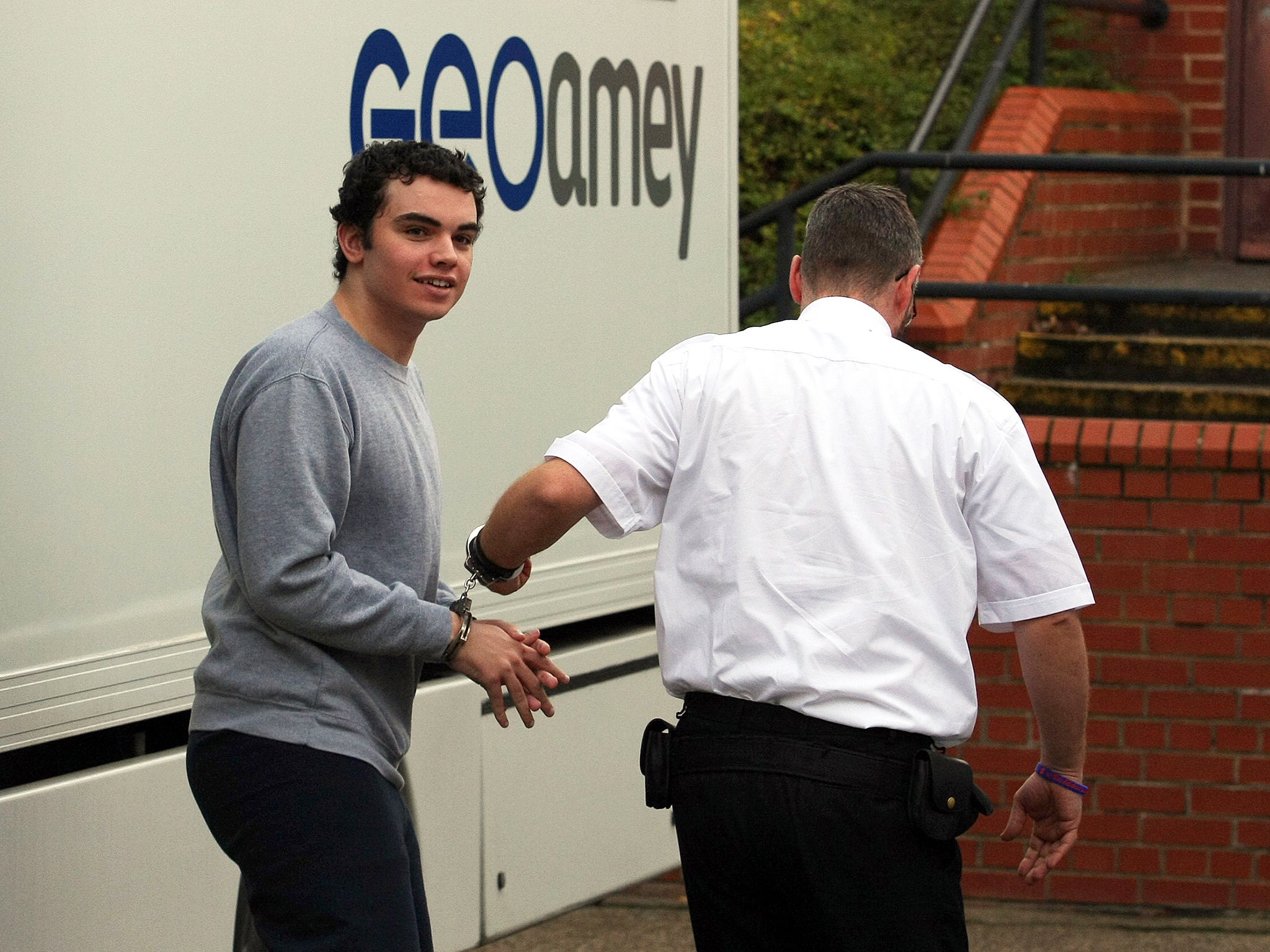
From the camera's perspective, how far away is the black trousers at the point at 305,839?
2.54m

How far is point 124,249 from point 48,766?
892 mm

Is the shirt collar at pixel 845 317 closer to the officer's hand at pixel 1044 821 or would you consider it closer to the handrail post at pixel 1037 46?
the officer's hand at pixel 1044 821

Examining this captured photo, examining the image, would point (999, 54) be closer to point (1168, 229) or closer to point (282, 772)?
point (1168, 229)

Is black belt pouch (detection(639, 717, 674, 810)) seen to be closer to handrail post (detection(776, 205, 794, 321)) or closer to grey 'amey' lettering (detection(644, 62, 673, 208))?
grey 'amey' lettering (detection(644, 62, 673, 208))

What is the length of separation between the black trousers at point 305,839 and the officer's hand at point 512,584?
498mm

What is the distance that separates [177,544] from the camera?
3.05 meters

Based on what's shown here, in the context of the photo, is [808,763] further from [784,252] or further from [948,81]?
[948,81]

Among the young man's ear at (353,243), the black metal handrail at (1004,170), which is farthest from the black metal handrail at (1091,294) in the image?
the young man's ear at (353,243)

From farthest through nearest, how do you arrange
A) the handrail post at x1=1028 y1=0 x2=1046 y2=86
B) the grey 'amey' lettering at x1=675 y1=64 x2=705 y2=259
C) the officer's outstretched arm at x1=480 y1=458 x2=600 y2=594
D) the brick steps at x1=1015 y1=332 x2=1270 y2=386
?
the handrail post at x1=1028 y1=0 x2=1046 y2=86 → the brick steps at x1=1015 y1=332 x2=1270 y2=386 → the grey 'amey' lettering at x1=675 y1=64 x2=705 y2=259 → the officer's outstretched arm at x1=480 y1=458 x2=600 y2=594

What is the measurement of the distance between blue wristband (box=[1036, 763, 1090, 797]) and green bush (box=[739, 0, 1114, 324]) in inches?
166

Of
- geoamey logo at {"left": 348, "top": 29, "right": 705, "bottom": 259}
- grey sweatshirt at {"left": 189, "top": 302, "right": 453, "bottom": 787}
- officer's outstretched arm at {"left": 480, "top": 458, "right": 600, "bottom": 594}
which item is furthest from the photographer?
geoamey logo at {"left": 348, "top": 29, "right": 705, "bottom": 259}

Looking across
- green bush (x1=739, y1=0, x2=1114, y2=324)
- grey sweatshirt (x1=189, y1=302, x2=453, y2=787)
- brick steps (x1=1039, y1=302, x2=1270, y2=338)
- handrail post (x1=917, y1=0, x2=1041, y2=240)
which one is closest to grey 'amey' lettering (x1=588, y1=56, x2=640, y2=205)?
grey sweatshirt (x1=189, y1=302, x2=453, y2=787)

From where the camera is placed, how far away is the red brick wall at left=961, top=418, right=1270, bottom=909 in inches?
207

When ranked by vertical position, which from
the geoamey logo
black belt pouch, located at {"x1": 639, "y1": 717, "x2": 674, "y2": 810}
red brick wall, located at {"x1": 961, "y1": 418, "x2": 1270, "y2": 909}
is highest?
the geoamey logo
